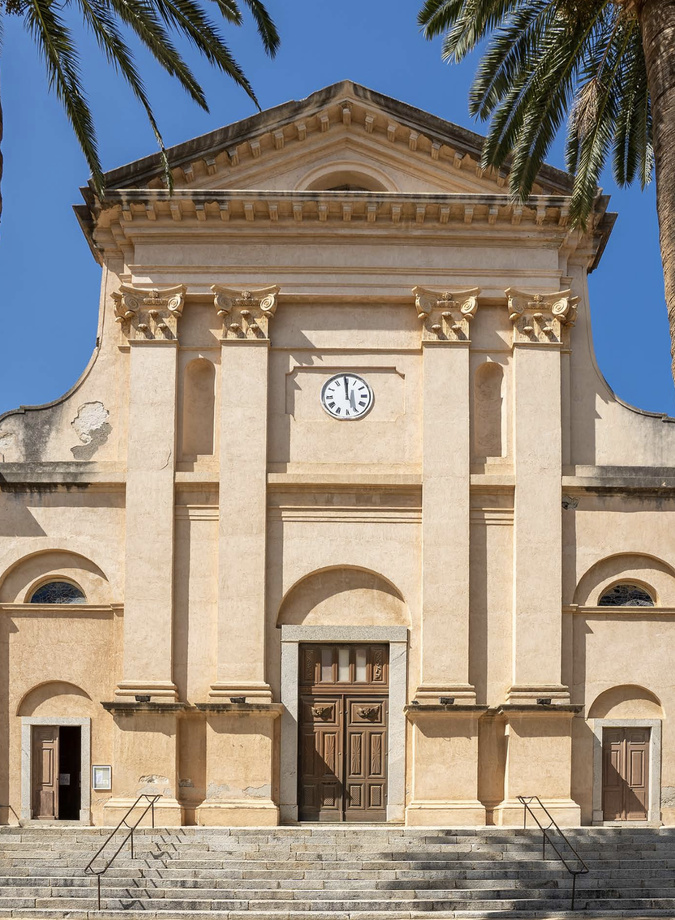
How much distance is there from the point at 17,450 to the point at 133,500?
2.45m

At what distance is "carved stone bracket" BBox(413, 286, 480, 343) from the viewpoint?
24.3 metres

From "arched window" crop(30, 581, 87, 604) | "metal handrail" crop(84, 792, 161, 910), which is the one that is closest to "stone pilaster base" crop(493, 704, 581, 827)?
"metal handrail" crop(84, 792, 161, 910)

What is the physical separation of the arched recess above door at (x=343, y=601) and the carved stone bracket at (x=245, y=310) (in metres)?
4.45

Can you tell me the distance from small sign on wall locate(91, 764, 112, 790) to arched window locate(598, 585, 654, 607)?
908 centimetres

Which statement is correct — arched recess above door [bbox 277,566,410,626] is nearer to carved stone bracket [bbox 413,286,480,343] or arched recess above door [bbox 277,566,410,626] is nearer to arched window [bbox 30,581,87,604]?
arched window [bbox 30,581,87,604]

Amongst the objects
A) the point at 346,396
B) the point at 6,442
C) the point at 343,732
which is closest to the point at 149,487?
the point at 6,442

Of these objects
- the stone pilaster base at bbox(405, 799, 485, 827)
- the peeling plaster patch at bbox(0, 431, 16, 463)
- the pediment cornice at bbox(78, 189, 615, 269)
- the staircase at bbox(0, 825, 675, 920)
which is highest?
the pediment cornice at bbox(78, 189, 615, 269)

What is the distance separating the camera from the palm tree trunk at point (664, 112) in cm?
1616

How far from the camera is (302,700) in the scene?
78.0 ft

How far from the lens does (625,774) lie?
77.6ft

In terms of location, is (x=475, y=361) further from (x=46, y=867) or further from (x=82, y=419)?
(x=46, y=867)

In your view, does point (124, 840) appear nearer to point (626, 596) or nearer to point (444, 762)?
point (444, 762)

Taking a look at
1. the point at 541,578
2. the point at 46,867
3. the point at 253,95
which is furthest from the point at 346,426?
the point at 46,867

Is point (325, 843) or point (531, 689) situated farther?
point (531, 689)
